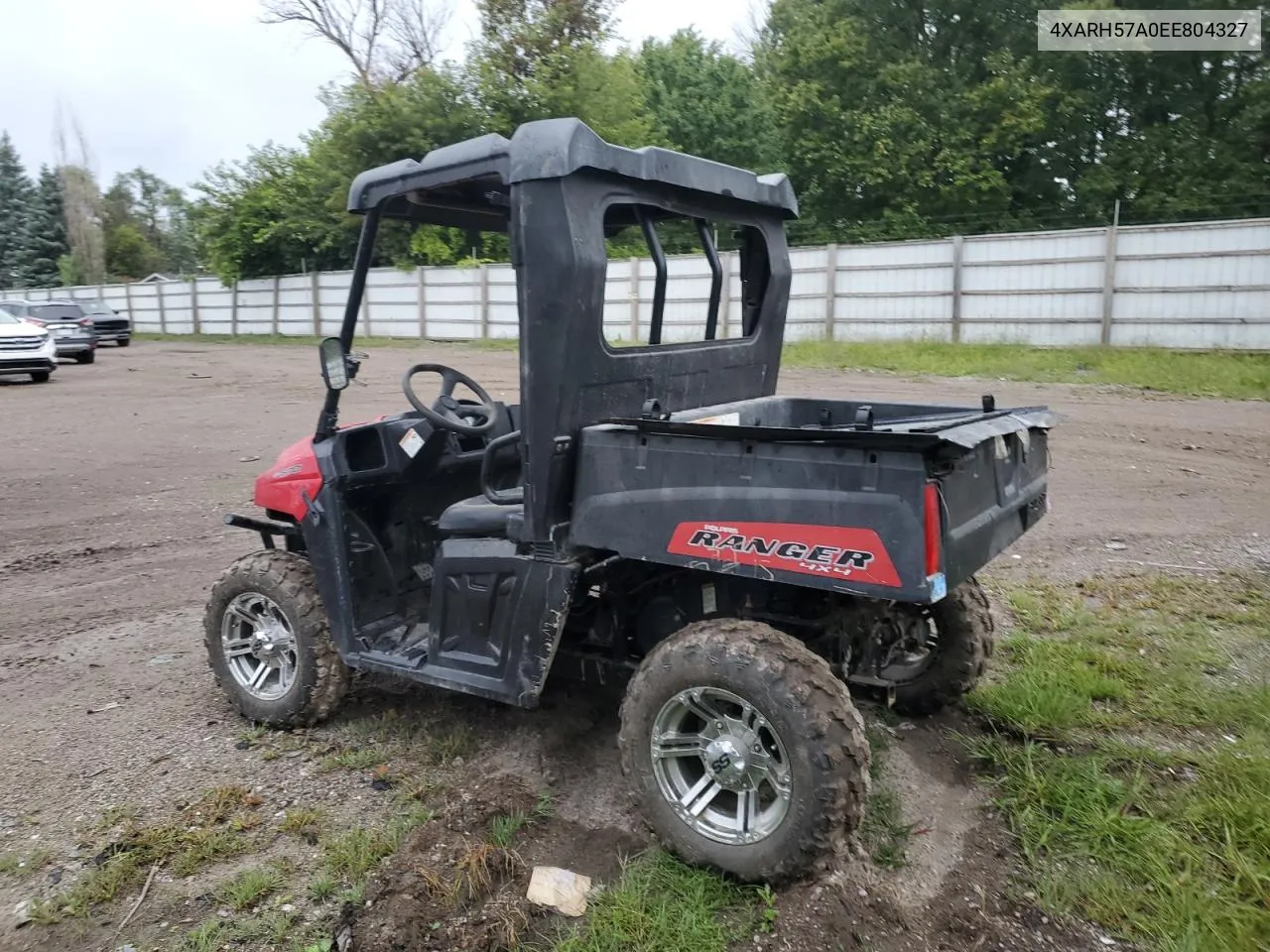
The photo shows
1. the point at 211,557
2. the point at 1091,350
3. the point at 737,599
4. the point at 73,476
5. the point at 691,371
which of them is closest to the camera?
the point at 737,599

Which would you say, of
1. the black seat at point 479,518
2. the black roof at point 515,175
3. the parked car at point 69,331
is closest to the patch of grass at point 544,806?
the black seat at point 479,518

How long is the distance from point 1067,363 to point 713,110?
22.2 metres

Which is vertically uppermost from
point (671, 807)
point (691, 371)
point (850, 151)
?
point (850, 151)

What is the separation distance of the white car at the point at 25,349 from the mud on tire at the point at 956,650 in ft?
64.3

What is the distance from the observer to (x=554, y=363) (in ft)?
10.6

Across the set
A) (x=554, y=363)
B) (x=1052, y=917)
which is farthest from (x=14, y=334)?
(x=1052, y=917)

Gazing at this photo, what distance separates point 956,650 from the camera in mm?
3957

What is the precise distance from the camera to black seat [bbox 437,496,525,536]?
11.8 feet

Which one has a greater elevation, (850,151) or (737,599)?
(850,151)

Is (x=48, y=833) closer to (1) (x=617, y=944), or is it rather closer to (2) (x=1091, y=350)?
(1) (x=617, y=944)

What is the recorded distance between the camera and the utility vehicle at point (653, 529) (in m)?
2.83

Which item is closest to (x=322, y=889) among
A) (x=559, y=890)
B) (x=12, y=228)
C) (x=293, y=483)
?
(x=559, y=890)

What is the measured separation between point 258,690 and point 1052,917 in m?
3.17

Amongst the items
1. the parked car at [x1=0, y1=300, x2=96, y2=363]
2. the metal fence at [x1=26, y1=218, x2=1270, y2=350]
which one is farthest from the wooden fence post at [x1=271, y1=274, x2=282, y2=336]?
the metal fence at [x1=26, y1=218, x2=1270, y2=350]
